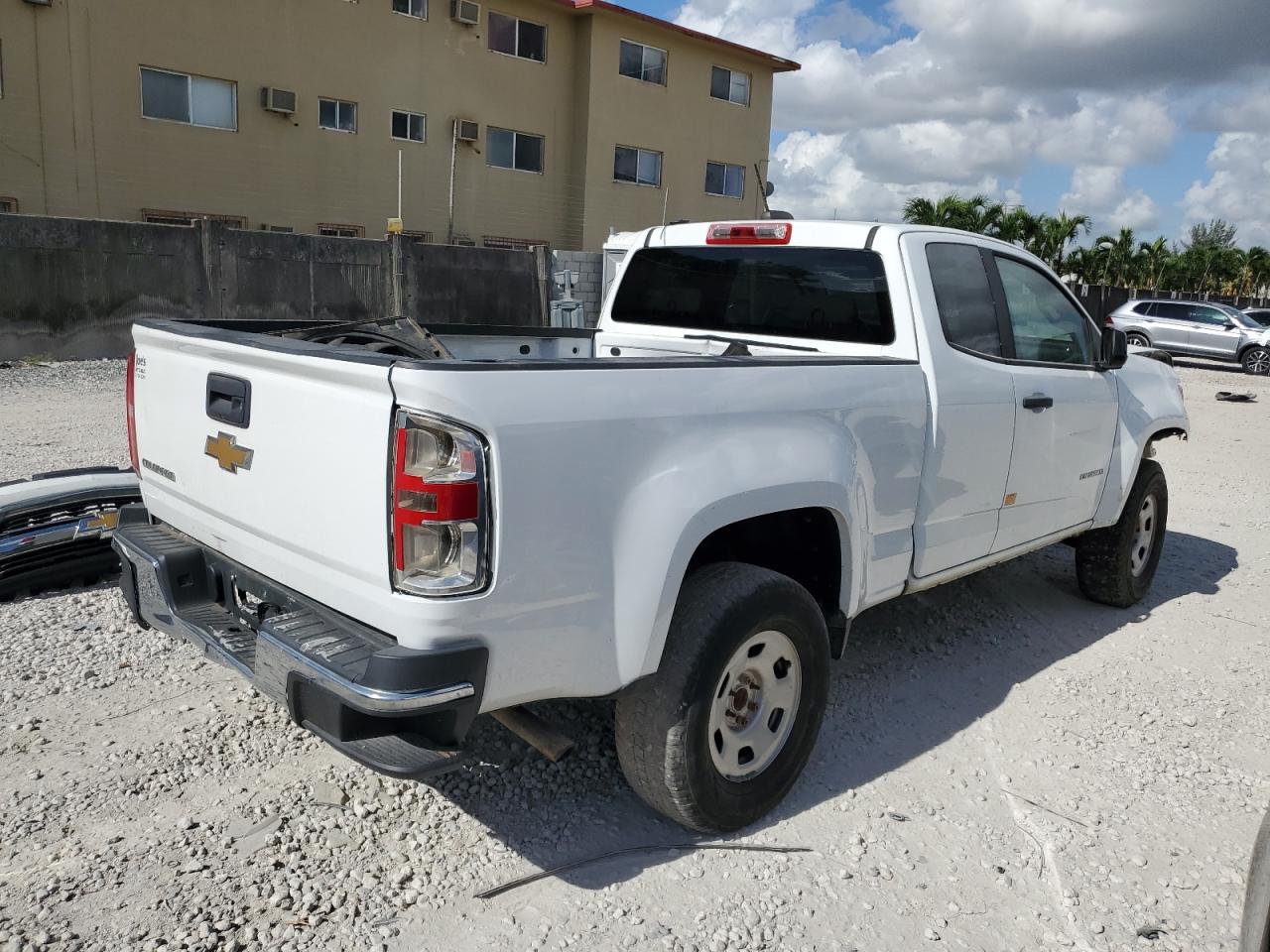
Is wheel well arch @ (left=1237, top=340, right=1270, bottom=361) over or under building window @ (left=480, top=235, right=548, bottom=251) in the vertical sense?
under

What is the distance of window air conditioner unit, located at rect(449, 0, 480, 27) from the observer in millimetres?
22016

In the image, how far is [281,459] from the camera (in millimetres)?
2781

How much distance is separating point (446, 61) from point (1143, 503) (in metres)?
20.4

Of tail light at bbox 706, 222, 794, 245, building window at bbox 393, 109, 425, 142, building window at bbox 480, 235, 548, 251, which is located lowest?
tail light at bbox 706, 222, 794, 245

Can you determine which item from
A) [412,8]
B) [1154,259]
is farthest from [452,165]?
[1154,259]

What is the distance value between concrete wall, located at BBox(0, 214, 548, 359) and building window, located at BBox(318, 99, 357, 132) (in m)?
6.51

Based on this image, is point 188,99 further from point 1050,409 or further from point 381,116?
point 1050,409

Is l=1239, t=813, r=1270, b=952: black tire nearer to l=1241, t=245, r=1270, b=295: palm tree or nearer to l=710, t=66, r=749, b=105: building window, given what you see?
l=710, t=66, r=749, b=105: building window

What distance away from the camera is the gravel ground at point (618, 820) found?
279 centimetres

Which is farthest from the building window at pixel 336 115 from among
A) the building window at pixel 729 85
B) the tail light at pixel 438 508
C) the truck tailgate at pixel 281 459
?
the tail light at pixel 438 508

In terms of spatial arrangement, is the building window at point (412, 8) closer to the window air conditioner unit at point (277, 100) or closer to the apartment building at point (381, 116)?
the apartment building at point (381, 116)

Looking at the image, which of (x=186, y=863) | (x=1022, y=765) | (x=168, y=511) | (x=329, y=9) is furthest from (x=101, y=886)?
(x=329, y=9)

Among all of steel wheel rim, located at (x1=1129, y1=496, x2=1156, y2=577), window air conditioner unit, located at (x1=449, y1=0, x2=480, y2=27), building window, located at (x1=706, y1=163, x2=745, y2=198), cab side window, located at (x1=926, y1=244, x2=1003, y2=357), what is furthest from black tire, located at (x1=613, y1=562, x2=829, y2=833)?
building window, located at (x1=706, y1=163, x2=745, y2=198)

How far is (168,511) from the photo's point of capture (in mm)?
3438
